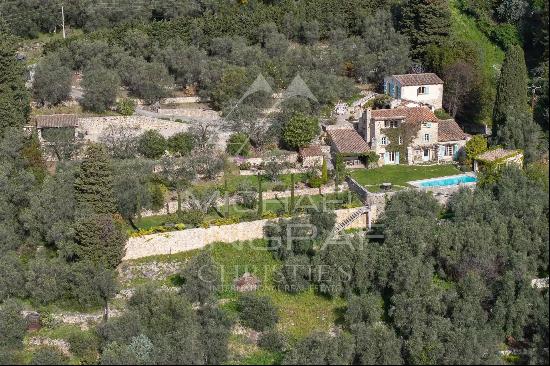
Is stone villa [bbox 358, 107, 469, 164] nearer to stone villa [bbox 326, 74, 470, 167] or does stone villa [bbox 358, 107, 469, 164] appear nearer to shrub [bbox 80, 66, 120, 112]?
stone villa [bbox 326, 74, 470, 167]

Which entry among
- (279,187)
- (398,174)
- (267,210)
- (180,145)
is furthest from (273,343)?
(180,145)

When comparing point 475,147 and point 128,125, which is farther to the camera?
point 128,125

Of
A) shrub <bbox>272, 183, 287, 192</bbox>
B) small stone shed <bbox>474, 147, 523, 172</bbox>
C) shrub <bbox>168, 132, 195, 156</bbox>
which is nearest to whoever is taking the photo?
shrub <bbox>272, 183, 287, 192</bbox>

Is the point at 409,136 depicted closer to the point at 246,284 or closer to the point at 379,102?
the point at 379,102

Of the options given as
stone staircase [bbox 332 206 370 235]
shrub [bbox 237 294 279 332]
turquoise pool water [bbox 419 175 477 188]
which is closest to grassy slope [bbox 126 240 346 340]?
shrub [bbox 237 294 279 332]

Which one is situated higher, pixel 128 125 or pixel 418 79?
pixel 418 79

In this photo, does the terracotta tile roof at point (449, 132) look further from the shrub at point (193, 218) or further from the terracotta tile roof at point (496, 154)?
the shrub at point (193, 218)

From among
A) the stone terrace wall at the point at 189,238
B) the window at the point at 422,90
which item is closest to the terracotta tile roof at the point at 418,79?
the window at the point at 422,90
